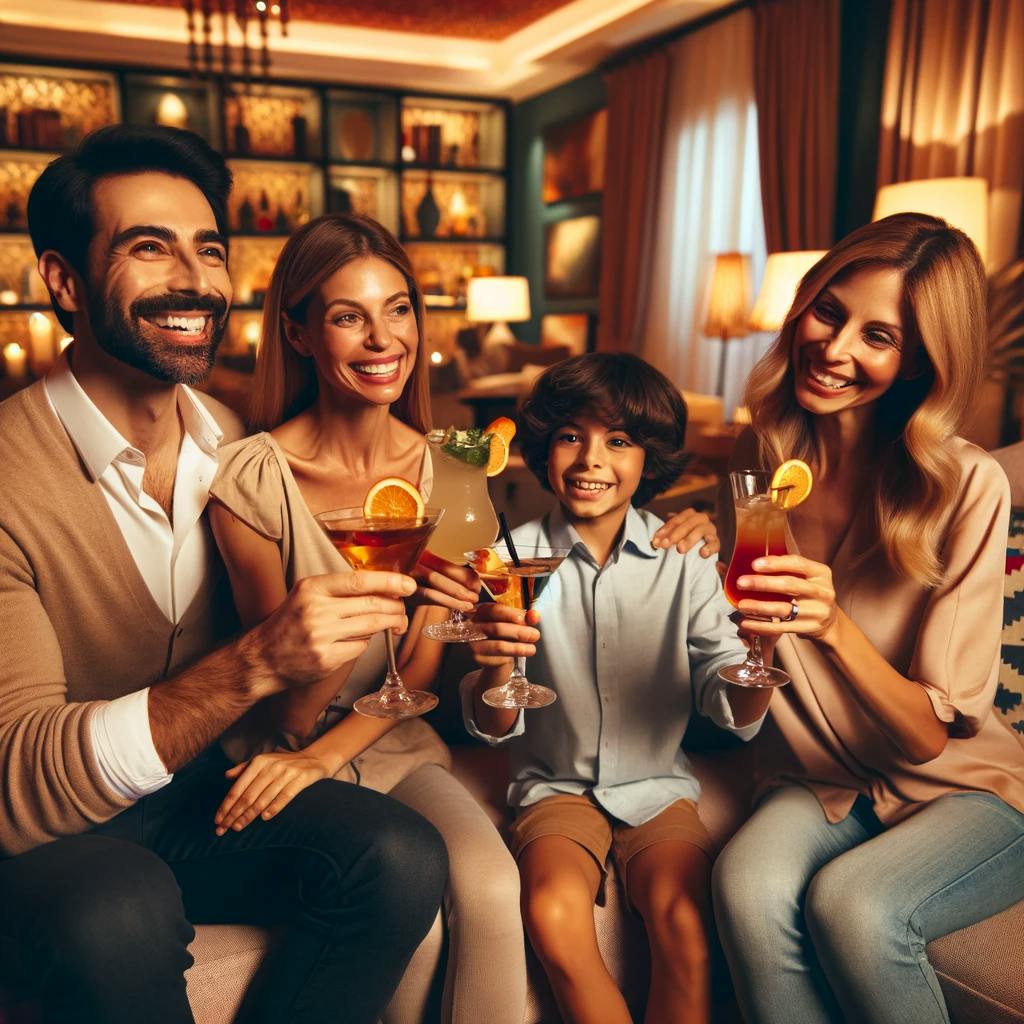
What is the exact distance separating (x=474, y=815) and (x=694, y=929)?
1.39 ft

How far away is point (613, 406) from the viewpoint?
1.84 m

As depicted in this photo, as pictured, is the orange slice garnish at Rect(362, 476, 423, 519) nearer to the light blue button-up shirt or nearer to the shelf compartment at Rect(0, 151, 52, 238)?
the light blue button-up shirt

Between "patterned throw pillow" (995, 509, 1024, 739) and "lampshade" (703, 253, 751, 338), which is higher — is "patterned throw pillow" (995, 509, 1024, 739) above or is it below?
below

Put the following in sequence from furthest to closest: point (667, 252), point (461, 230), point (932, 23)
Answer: point (461, 230)
point (667, 252)
point (932, 23)

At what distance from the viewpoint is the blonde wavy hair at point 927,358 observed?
169 cm

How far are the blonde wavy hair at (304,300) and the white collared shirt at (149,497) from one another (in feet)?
0.62

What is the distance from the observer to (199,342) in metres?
1.65

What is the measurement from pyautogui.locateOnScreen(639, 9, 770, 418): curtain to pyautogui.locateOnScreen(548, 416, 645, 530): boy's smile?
4.80 m

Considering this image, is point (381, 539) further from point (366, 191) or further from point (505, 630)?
point (366, 191)

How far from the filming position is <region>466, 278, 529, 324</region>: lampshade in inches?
305

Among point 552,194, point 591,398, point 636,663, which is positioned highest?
point 552,194

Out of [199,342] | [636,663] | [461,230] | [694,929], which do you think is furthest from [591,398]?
[461,230]

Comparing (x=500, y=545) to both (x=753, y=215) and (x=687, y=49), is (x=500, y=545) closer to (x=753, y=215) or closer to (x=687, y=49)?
(x=753, y=215)

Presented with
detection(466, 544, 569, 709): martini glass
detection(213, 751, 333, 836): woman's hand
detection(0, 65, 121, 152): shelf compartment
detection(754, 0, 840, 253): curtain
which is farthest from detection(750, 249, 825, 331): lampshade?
detection(0, 65, 121, 152): shelf compartment
